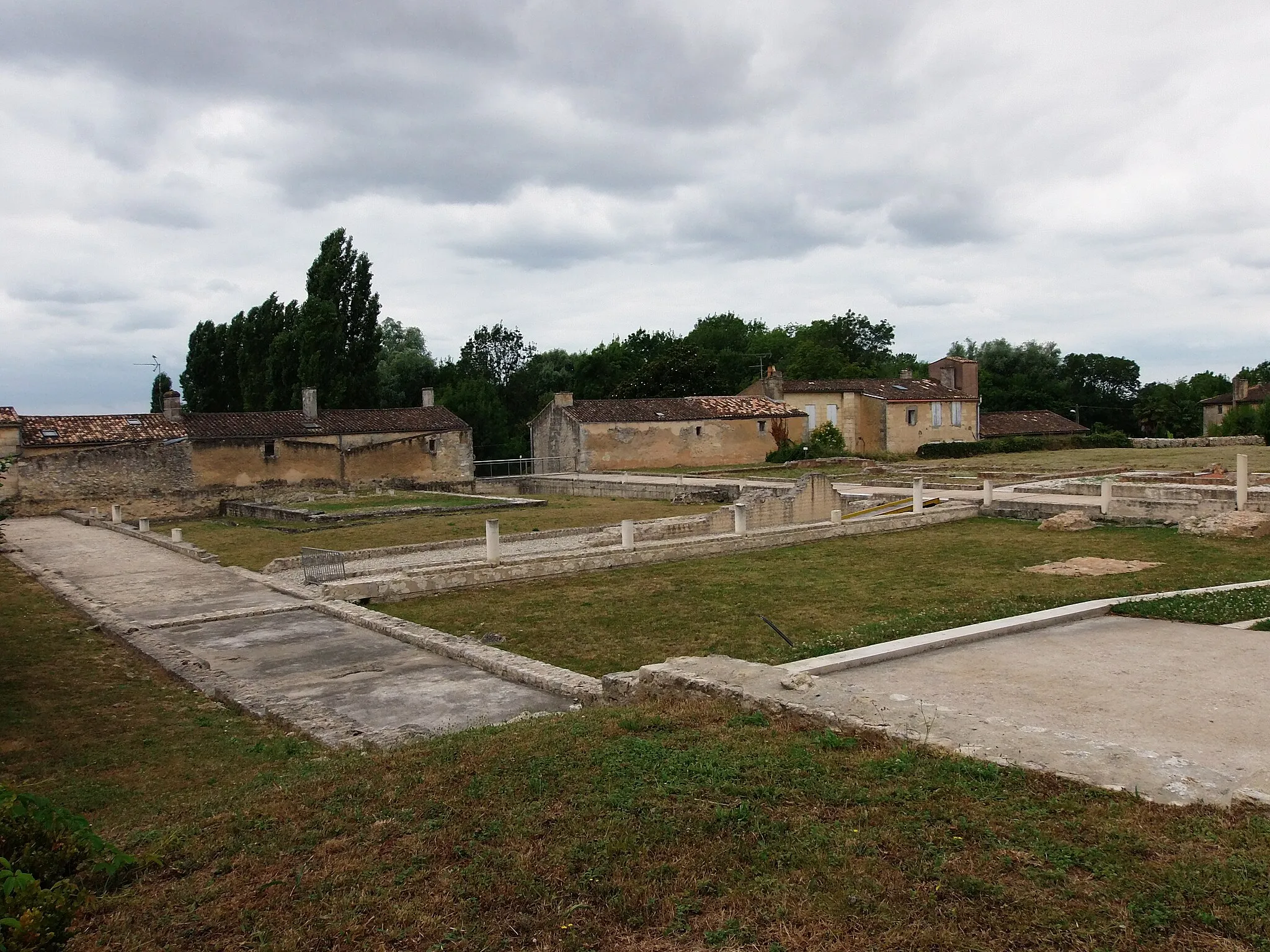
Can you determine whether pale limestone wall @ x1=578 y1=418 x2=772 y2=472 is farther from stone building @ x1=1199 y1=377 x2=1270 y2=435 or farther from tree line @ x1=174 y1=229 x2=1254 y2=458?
stone building @ x1=1199 y1=377 x2=1270 y2=435

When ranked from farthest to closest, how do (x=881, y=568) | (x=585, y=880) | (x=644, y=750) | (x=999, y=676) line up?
1. (x=881, y=568)
2. (x=999, y=676)
3. (x=644, y=750)
4. (x=585, y=880)

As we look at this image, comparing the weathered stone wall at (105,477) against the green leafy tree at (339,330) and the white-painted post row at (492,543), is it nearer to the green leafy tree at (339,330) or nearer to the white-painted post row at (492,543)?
the green leafy tree at (339,330)

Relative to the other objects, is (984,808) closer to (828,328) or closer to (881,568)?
(881,568)

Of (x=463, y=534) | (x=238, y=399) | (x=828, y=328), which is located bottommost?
(x=463, y=534)

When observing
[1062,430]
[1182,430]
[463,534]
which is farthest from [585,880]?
[1182,430]

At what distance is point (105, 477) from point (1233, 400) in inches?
2875

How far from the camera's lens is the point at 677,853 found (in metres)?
4.09

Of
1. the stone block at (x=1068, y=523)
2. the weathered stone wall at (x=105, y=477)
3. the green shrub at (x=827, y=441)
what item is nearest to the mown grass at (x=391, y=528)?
the weathered stone wall at (x=105, y=477)

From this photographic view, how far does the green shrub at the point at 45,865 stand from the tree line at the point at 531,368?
43680 millimetres

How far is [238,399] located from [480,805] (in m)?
53.4

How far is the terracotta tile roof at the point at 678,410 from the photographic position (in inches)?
1722

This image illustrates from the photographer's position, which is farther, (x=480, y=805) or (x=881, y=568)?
(x=881, y=568)

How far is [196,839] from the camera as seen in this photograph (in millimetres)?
4621

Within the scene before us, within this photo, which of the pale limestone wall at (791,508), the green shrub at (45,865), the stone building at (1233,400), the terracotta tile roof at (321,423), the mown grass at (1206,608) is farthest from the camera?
the stone building at (1233,400)
